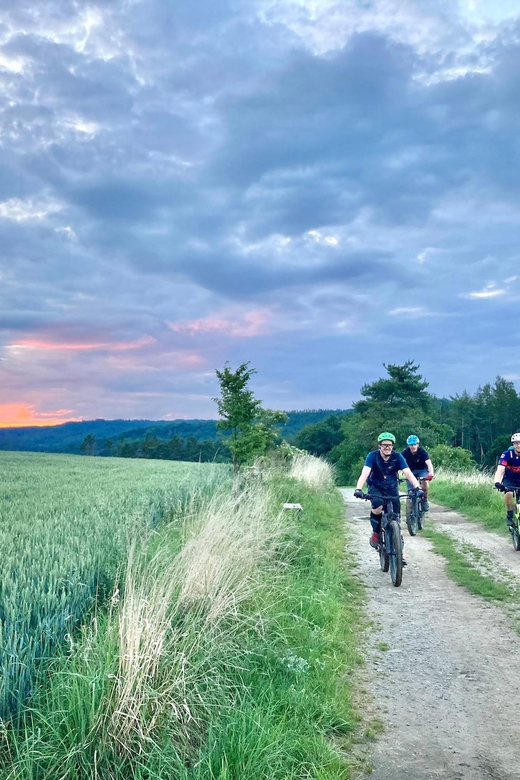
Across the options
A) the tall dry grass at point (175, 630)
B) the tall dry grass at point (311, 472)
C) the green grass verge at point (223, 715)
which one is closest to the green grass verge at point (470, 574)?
the green grass verge at point (223, 715)

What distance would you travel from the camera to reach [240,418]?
21203 millimetres

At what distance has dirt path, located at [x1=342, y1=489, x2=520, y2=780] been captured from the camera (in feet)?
13.1

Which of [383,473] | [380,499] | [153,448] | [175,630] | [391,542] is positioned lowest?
[153,448]

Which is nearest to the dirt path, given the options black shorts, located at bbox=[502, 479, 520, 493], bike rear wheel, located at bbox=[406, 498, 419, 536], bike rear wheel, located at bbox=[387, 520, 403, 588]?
bike rear wheel, located at bbox=[387, 520, 403, 588]

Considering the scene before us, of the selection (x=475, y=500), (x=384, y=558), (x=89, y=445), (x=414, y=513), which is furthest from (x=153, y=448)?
(x=384, y=558)

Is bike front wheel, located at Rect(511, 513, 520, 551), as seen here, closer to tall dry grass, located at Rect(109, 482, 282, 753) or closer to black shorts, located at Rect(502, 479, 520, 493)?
black shorts, located at Rect(502, 479, 520, 493)

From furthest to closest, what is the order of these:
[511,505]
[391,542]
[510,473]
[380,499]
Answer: [511,505]
[510,473]
[380,499]
[391,542]

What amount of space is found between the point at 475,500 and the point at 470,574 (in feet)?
29.9

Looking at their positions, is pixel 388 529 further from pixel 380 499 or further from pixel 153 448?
pixel 153 448

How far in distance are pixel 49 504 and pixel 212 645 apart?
732 cm

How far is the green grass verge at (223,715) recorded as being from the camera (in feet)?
11.4

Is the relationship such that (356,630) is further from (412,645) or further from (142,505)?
(142,505)

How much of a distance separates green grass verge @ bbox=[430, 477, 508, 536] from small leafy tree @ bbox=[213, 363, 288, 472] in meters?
6.55

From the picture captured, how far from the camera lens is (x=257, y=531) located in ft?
24.7
